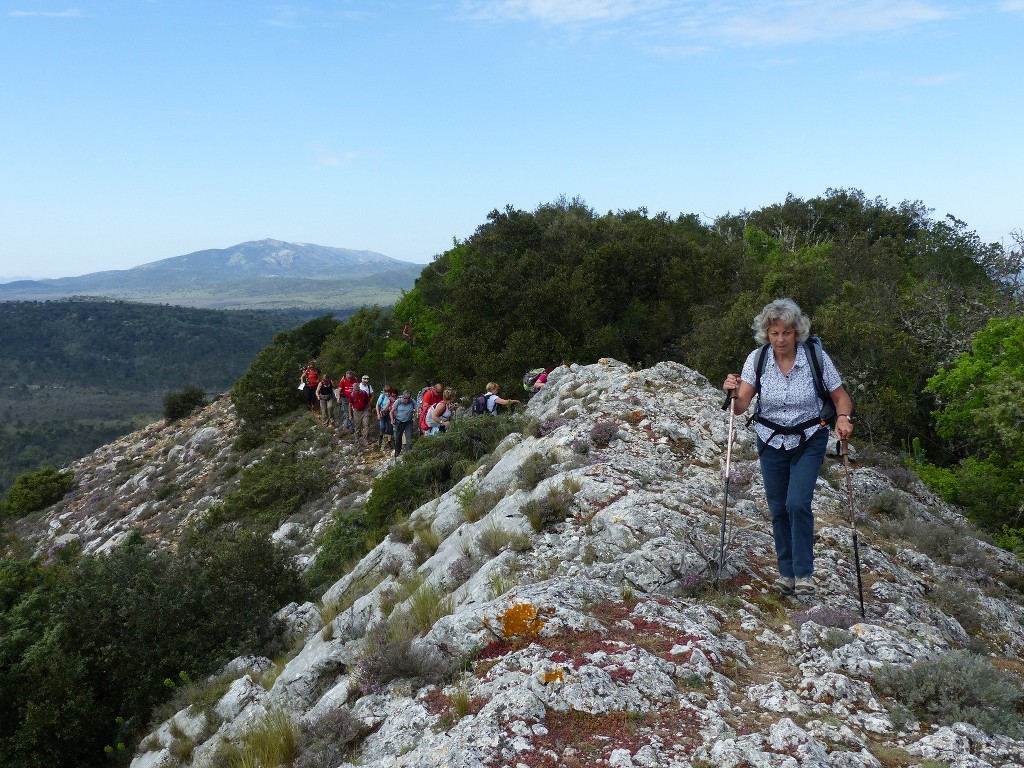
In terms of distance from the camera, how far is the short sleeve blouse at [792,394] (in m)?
4.97

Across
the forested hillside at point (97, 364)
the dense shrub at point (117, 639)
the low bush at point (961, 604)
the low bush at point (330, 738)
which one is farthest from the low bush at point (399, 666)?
the forested hillside at point (97, 364)

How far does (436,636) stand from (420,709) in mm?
646

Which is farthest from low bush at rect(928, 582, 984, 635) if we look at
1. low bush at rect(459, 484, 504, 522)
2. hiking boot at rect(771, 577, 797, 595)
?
low bush at rect(459, 484, 504, 522)

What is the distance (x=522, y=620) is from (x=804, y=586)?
239 cm

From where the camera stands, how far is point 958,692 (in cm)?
381

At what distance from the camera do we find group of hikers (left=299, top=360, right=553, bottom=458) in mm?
14289

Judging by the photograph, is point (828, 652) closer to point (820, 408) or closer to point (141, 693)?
point (820, 408)

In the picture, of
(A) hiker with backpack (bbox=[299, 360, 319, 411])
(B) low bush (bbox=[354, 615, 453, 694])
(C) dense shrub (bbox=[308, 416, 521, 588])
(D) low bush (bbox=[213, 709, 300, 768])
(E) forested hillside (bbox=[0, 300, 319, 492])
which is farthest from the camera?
(E) forested hillside (bbox=[0, 300, 319, 492])

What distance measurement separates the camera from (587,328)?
22.0m

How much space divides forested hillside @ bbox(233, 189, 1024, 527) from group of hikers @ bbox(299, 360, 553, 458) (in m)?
3.41

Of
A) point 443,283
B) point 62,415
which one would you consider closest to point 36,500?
point 443,283

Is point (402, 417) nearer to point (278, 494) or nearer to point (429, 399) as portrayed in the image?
point (429, 399)

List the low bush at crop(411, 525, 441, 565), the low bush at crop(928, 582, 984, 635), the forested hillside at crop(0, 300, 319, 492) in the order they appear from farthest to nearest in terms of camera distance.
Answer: the forested hillside at crop(0, 300, 319, 492), the low bush at crop(411, 525, 441, 565), the low bush at crop(928, 582, 984, 635)

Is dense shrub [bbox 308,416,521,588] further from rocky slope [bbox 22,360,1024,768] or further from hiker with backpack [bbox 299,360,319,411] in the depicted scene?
hiker with backpack [bbox 299,360,319,411]
